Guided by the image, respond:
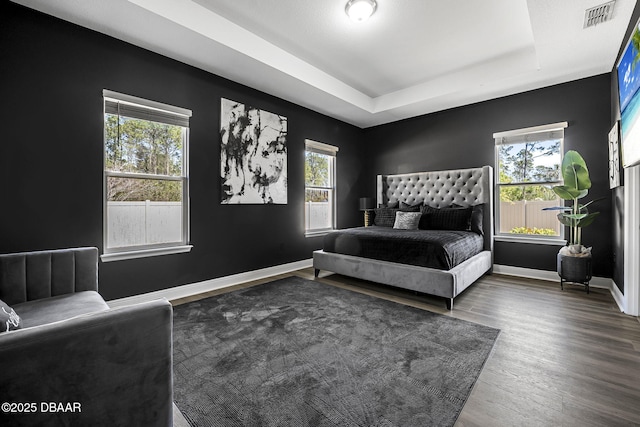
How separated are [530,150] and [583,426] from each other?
3.96 metres

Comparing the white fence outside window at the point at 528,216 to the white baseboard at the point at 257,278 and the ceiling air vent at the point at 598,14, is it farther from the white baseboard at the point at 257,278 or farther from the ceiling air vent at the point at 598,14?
the ceiling air vent at the point at 598,14

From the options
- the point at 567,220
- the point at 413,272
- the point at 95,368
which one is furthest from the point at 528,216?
the point at 95,368

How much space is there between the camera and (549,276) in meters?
4.00

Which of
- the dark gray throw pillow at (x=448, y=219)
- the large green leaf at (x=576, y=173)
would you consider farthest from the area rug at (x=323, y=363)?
the large green leaf at (x=576, y=173)

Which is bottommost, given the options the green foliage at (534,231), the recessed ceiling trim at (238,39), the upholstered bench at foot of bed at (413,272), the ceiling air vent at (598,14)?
the upholstered bench at foot of bed at (413,272)

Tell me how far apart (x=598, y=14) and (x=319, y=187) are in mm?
3945

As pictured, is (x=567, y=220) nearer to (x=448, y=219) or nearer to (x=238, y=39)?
(x=448, y=219)

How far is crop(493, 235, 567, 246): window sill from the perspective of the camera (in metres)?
3.96

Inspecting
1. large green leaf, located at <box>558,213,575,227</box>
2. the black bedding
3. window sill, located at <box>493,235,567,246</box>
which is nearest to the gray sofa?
the black bedding

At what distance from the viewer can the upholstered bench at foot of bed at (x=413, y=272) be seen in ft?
9.59

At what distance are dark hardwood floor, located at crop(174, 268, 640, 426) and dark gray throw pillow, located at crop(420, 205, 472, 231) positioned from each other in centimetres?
104

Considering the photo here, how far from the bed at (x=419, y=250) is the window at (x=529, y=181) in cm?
30

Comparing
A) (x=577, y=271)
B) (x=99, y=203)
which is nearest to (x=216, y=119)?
(x=99, y=203)

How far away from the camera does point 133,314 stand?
3.49ft
